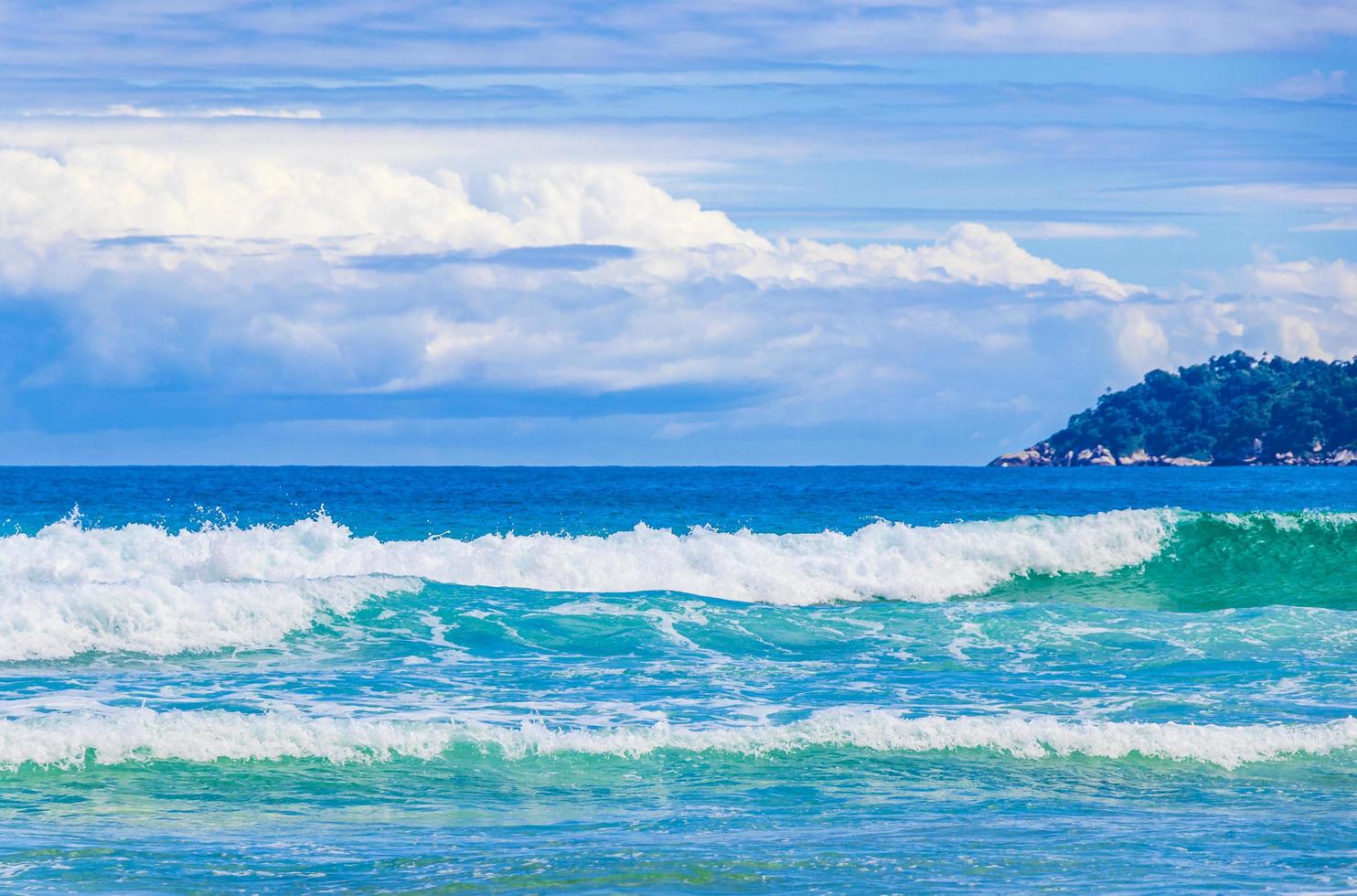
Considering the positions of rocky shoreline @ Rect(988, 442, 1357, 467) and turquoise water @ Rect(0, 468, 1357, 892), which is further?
rocky shoreline @ Rect(988, 442, 1357, 467)

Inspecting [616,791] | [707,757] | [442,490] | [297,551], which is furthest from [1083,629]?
[442,490]

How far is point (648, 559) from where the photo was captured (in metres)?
28.2

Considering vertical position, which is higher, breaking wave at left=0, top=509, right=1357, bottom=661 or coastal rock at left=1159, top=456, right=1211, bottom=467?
coastal rock at left=1159, top=456, right=1211, bottom=467

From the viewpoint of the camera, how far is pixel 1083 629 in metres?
19.9

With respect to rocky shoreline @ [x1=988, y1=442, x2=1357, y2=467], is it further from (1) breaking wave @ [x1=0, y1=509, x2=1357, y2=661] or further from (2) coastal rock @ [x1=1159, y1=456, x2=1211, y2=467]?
(1) breaking wave @ [x1=0, y1=509, x2=1357, y2=661]

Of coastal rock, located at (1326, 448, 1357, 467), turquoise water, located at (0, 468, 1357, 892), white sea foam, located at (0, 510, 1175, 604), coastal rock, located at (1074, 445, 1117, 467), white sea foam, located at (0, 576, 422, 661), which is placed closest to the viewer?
turquoise water, located at (0, 468, 1357, 892)

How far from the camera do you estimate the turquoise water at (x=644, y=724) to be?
9398mm

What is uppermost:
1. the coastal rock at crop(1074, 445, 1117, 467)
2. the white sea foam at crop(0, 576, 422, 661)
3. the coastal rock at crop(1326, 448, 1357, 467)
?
the coastal rock at crop(1074, 445, 1117, 467)

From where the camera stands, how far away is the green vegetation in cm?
14800

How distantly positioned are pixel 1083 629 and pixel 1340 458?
138 m

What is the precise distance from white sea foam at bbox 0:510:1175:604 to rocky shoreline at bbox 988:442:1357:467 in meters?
124

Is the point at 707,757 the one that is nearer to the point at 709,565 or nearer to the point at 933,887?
the point at 933,887

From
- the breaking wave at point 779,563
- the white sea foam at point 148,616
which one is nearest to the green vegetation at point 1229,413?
the breaking wave at point 779,563

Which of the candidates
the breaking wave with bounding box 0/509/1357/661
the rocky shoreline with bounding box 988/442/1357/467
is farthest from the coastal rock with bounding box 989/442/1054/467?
the breaking wave with bounding box 0/509/1357/661
